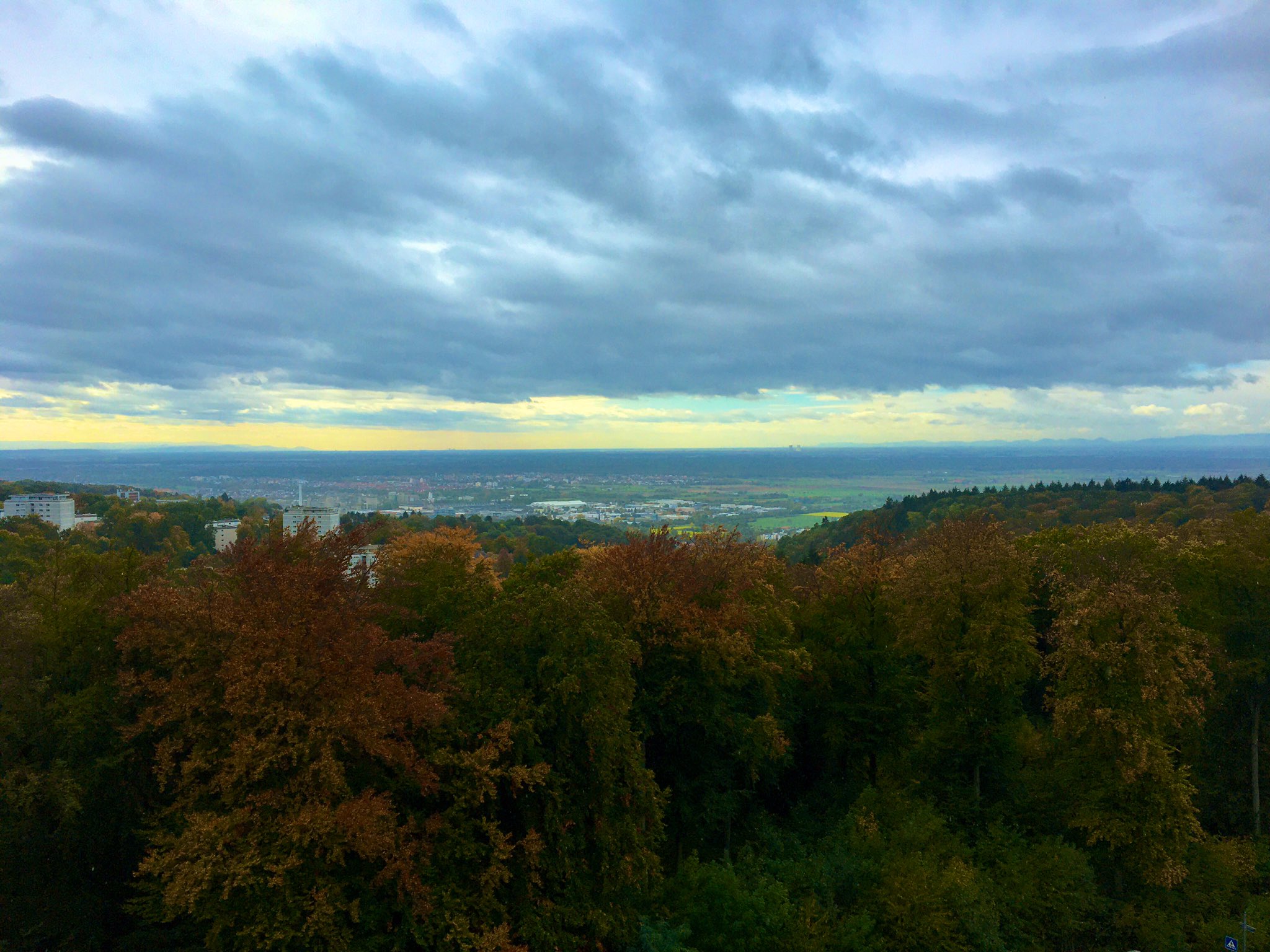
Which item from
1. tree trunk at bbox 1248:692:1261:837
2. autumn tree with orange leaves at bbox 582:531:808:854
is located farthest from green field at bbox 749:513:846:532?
autumn tree with orange leaves at bbox 582:531:808:854

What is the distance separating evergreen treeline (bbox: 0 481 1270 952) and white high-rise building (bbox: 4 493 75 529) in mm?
103991

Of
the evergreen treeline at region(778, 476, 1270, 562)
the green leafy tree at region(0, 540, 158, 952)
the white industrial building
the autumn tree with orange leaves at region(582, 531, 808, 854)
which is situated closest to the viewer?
the green leafy tree at region(0, 540, 158, 952)

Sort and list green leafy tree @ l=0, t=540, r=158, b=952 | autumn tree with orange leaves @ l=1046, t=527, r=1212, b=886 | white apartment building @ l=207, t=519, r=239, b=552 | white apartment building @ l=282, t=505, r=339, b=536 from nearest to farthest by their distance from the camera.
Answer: green leafy tree @ l=0, t=540, r=158, b=952, autumn tree with orange leaves @ l=1046, t=527, r=1212, b=886, white apartment building @ l=207, t=519, r=239, b=552, white apartment building @ l=282, t=505, r=339, b=536

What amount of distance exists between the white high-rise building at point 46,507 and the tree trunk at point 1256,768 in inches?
4766

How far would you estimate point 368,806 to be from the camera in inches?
497

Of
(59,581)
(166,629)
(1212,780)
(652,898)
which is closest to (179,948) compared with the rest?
(166,629)

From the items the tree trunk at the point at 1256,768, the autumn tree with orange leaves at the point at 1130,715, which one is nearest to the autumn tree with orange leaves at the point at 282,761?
the autumn tree with orange leaves at the point at 1130,715

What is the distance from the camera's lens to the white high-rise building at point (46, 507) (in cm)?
10206

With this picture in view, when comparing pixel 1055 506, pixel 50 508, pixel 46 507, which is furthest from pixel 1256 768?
pixel 46 507

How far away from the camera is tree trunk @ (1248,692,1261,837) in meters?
22.7

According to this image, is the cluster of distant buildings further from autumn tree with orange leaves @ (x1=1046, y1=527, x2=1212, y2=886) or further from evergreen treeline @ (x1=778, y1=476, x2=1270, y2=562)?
autumn tree with orange leaves @ (x1=1046, y1=527, x2=1212, y2=886)

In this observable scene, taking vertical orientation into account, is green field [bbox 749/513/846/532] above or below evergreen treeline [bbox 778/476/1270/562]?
below

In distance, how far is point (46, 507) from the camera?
104 m

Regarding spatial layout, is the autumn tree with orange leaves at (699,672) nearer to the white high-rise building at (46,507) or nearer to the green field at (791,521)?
the green field at (791,521)
